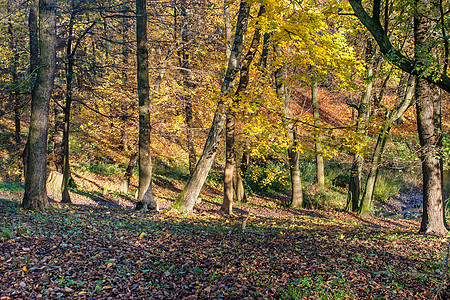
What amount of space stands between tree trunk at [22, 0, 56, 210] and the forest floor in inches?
22.5

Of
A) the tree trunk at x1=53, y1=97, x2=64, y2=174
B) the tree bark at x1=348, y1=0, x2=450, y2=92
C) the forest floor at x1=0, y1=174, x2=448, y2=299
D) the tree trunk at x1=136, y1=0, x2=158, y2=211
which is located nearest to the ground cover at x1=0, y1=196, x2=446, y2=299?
the forest floor at x1=0, y1=174, x2=448, y2=299

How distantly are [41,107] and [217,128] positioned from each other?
420 centimetres

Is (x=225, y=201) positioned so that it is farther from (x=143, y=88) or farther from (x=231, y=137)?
(x=143, y=88)

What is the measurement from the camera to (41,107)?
7270 millimetres

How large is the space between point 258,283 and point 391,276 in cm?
180

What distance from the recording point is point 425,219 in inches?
303

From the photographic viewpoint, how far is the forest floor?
3.88 meters

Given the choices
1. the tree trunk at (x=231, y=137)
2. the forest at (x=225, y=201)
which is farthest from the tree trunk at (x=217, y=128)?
the tree trunk at (x=231, y=137)

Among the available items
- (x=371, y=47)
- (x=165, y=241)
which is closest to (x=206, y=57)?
(x=371, y=47)

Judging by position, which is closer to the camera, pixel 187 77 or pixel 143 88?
pixel 143 88

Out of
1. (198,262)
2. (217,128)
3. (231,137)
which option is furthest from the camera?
(231,137)

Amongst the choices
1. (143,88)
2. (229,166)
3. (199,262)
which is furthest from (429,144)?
(143,88)

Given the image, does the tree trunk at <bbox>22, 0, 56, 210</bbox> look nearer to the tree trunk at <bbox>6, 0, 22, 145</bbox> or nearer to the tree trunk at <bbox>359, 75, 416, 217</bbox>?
the tree trunk at <bbox>6, 0, 22, 145</bbox>

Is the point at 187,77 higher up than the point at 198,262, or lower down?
higher up
